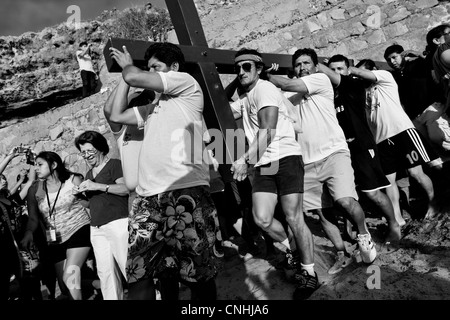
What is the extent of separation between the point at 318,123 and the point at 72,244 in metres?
2.51

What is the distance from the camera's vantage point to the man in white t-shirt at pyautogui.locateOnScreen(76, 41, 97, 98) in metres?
8.91

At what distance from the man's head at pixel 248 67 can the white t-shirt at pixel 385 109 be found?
4.62 ft

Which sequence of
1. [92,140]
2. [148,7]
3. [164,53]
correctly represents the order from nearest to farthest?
[164,53] < [92,140] < [148,7]

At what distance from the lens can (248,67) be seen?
9.80 feet

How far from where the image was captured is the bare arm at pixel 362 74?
3.50 m

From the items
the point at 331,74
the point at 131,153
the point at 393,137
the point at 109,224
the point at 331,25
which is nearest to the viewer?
the point at 131,153

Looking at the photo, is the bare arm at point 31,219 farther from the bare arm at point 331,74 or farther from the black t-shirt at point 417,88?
the black t-shirt at point 417,88

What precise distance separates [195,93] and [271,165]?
836 millimetres

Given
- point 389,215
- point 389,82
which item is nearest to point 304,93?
point 389,82

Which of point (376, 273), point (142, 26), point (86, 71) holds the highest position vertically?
point (142, 26)

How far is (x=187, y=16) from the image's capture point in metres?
3.02

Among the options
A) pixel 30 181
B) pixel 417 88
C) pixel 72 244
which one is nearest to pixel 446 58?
pixel 417 88

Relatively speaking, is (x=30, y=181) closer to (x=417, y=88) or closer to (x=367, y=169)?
(x=367, y=169)

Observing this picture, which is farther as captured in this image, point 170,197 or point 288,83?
point 288,83
